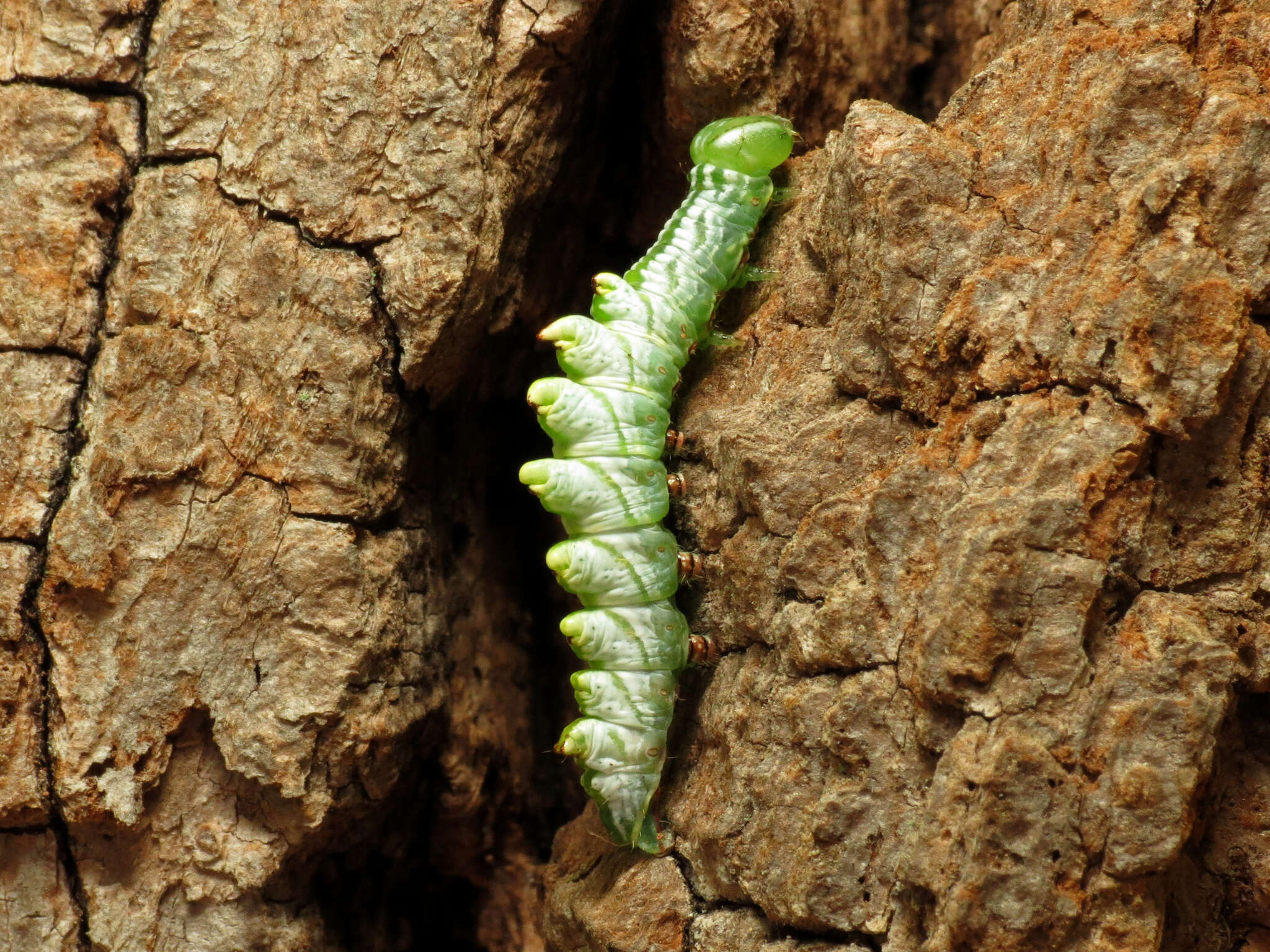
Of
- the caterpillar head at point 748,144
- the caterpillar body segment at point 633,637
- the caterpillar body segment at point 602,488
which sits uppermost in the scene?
the caterpillar head at point 748,144

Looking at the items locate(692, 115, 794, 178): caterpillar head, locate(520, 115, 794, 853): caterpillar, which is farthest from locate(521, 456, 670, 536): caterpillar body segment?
locate(692, 115, 794, 178): caterpillar head

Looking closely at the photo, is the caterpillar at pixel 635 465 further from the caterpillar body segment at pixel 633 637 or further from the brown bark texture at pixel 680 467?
the brown bark texture at pixel 680 467

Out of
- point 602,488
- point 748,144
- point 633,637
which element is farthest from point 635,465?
point 748,144

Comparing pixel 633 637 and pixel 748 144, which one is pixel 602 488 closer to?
pixel 633 637

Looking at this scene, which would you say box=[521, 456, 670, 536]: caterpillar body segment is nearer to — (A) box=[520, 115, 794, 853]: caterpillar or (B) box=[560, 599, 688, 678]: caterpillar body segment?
(A) box=[520, 115, 794, 853]: caterpillar

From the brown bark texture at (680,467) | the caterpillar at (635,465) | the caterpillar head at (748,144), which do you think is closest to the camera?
the brown bark texture at (680,467)

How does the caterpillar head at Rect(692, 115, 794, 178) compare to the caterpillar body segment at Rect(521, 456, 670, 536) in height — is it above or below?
above

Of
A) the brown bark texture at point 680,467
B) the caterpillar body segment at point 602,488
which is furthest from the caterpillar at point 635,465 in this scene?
the brown bark texture at point 680,467
